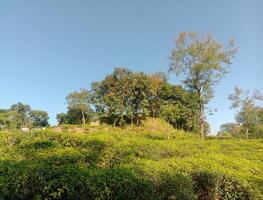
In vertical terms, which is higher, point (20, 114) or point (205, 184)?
point (20, 114)

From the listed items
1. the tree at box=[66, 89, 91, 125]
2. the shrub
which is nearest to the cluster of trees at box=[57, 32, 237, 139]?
the tree at box=[66, 89, 91, 125]

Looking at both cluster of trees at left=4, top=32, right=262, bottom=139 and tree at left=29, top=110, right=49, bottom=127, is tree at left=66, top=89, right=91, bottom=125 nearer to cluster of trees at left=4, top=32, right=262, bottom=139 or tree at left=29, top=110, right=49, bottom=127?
cluster of trees at left=4, top=32, right=262, bottom=139

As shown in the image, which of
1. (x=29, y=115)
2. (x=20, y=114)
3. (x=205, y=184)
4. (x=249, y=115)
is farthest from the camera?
(x=29, y=115)

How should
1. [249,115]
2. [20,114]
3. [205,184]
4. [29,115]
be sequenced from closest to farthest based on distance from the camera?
[205,184], [249,115], [20,114], [29,115]

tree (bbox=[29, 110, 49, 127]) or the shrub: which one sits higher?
tree (bbox=[29, 110, 49, 127])

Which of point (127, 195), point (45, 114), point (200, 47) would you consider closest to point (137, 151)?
point (127, 195)

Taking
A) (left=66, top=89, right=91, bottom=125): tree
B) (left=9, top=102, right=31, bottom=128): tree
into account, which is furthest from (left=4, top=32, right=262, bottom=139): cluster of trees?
(left=9, top=102, right=31, bottom=128): tree

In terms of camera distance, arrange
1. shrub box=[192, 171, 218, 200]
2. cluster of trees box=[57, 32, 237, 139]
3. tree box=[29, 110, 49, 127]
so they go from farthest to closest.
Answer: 1. tree box=[29, 110, 49, 127]
2. cluster of trees box=[57, 32, 237, 139]
3. shrub box=[192, 171, 218, 200]

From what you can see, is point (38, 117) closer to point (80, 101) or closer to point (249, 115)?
point (80, 101)

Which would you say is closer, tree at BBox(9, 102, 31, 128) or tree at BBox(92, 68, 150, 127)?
tree at BBox(92, 68, 150, 127)

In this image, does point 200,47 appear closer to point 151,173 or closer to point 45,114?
point 151,173

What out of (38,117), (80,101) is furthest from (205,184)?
(38,117)

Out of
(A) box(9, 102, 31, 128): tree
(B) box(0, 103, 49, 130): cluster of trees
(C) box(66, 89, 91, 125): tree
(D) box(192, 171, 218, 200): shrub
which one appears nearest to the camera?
(D) box(192, 171, 218, 200): shrub

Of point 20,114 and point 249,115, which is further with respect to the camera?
point 20,114
